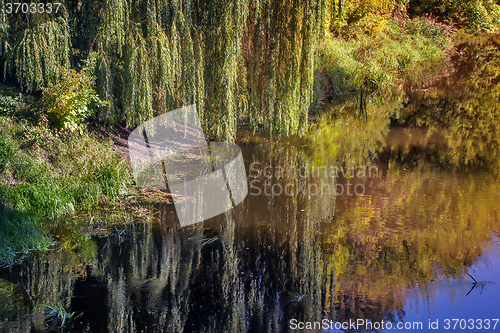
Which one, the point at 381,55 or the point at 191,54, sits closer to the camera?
the point at 191,54

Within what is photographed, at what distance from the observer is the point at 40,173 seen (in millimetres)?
6770

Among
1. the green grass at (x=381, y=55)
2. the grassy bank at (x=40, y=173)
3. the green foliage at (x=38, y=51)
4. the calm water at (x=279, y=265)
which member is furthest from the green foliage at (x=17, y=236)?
the green grass at (x=381, y=55)

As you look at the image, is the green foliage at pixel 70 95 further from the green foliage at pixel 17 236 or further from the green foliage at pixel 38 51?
the green foliage at pixel 17 236

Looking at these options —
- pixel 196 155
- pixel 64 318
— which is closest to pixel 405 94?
pixel 196 155

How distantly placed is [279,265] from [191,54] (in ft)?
12.7

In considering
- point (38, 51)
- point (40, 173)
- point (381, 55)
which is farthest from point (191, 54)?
point (381, 55)

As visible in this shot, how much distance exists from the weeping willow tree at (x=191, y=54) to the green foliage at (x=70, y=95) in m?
0.19

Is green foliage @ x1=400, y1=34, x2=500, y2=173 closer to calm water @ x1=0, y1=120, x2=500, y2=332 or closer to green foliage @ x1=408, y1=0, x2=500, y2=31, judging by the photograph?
green foliage @ x1=408, y1=0, x2=500, y2=31

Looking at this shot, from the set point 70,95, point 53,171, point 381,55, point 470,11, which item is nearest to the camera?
point 53,171

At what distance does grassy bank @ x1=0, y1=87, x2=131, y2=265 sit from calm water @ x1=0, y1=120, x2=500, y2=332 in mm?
390

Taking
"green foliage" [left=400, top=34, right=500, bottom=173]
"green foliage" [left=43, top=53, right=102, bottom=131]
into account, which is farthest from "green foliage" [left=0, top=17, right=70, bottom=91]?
"green foliage" [left=400, top=34, right=500, bottom=173]

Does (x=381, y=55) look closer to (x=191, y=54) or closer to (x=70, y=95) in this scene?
(x=191, y=54)

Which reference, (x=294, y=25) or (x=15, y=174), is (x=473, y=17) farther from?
(x=15, y=174)

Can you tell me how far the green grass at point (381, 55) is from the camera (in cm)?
1562
